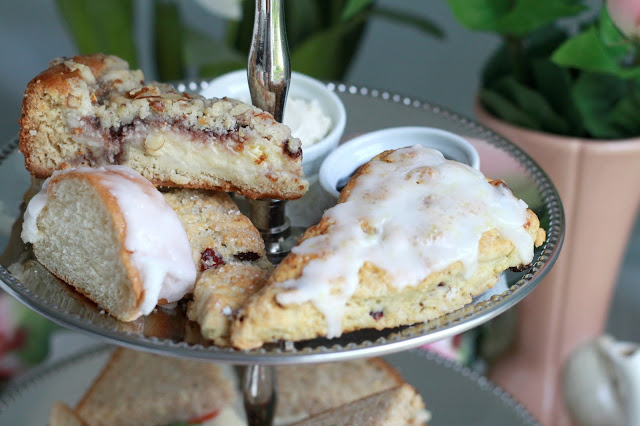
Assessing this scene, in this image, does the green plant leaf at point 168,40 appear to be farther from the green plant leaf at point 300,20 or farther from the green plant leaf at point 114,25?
the green plant leaf at point 300,20

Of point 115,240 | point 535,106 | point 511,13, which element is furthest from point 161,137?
point 535,106

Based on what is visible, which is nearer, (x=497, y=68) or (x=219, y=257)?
(x=219, y=257)

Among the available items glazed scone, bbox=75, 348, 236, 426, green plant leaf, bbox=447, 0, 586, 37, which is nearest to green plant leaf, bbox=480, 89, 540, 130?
green plant leaf, bbox=447, 0, 586, 37

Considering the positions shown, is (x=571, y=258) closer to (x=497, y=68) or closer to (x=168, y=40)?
(x=497, y=68)

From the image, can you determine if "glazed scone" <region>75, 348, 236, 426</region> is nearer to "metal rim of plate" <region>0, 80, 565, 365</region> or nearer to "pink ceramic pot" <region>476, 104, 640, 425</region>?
"metal rim of plate" <region>0, 80, 565, 365</region>

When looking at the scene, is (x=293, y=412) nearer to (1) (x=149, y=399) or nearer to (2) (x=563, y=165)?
(1) (x=149, y=399)

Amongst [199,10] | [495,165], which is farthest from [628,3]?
[199,10]

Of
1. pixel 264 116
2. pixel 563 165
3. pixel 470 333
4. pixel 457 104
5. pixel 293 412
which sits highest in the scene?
pixel 264 116
